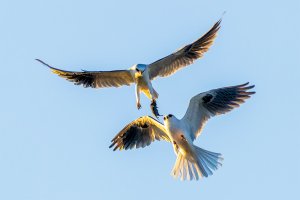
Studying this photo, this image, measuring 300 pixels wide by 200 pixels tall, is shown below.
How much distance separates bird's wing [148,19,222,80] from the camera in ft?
55.1

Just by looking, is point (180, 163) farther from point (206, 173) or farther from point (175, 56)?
point (175, 56)

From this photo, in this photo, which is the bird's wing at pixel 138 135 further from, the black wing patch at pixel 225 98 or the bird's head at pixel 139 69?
the black wing patch at pixel 225 98

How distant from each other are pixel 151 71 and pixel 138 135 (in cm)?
129

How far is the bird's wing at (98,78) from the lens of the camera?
667 inches

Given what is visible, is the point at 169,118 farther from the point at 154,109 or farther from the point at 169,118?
the point at 154,109

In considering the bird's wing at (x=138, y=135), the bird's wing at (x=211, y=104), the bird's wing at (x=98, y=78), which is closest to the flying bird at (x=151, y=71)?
the bird's wing at (x=98, y=78)

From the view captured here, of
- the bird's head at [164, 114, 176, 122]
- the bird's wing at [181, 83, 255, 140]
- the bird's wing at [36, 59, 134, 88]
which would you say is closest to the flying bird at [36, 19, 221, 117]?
the bird's wing at [36, 59, 134, 88]

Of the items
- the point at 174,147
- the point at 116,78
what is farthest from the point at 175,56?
the point at 174,147

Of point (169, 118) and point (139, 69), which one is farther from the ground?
point (139, 69)

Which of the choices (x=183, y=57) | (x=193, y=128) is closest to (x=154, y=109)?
(x=193, y=128)

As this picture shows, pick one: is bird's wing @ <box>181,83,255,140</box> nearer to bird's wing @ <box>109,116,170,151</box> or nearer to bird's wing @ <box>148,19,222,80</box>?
bird's wing @ <box>109,116,170,151</box>

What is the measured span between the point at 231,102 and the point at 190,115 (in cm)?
69

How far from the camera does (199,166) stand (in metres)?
14.8

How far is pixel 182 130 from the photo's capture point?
48.2 feet
